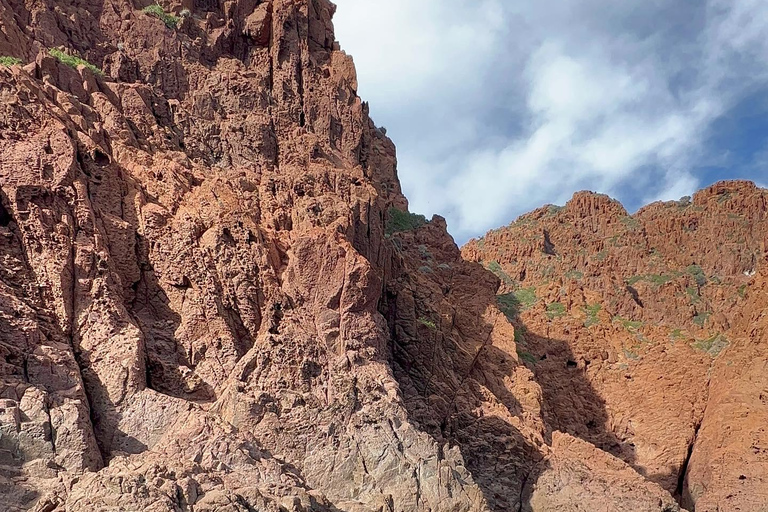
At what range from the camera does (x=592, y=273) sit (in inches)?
2232

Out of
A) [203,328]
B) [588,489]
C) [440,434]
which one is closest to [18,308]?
[203,328]

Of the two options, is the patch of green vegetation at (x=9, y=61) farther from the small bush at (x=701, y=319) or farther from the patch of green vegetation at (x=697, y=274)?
the patch of green vegetation at (x=697, y=274)

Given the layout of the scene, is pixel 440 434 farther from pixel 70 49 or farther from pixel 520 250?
pixel 520 250

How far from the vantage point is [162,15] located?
34719 mm

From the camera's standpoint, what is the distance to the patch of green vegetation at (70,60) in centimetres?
2952

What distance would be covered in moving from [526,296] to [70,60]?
30524 mm

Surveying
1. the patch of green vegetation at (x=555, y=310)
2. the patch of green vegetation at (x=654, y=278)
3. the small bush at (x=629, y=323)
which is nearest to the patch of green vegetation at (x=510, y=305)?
the patch of green vegetation at (x=555, y=310)

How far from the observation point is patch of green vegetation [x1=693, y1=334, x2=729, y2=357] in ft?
155

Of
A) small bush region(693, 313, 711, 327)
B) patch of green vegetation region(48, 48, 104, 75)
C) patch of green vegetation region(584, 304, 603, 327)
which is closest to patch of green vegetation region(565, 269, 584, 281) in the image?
patch of green vegetation region(584, 304, 603, 327)

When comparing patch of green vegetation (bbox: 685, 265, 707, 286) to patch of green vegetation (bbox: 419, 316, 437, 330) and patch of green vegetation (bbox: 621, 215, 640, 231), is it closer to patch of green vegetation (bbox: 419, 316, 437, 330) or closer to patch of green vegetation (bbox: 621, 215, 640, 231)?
patch of green vegetation (bbox: 621, 215, 640, 231)

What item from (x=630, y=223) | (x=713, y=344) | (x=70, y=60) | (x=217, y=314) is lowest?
(x=217, y=314)

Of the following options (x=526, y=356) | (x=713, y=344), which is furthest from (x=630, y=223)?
(x=526, y=356)

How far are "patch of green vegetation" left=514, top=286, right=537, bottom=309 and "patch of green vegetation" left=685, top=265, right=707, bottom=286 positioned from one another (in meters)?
9.26

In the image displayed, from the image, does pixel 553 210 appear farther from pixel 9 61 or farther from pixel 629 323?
pixel 9 61
